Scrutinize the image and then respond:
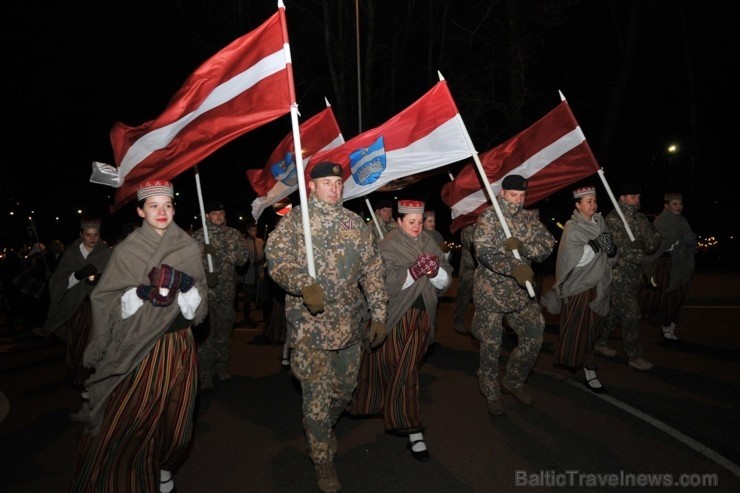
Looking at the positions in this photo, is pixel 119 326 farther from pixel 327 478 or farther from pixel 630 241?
pixel 630 241

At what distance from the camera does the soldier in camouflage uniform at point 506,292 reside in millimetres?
5293

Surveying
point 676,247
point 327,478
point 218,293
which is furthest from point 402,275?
point 676,247

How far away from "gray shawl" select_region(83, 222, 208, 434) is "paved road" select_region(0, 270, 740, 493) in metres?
1.14

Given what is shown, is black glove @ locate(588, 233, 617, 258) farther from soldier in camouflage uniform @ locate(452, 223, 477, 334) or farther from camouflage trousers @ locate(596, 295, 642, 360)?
soldier in camouflage uniform @ locate(452, 223, 477, 334)

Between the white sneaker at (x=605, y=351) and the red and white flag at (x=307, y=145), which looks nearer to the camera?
the red and white flag at (x=307, y=145)

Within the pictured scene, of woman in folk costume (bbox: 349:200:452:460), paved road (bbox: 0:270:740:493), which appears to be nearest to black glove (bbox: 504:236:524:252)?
woman in folk costume (bbox: 349:200:452:460)

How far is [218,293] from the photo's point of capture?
22.7 feet

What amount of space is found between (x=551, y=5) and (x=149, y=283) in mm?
15571

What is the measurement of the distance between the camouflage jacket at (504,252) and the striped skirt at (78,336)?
4480 millimetres

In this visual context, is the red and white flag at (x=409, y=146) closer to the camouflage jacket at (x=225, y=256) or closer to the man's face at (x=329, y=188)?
the man's face at (x=329, y=188)

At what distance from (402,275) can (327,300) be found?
104 cm

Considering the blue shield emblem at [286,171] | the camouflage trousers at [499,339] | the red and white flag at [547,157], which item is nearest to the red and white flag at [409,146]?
the blue shield emblem at [286,171]

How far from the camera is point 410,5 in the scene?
72.9 ft

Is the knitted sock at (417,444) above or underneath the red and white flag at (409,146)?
underneath
